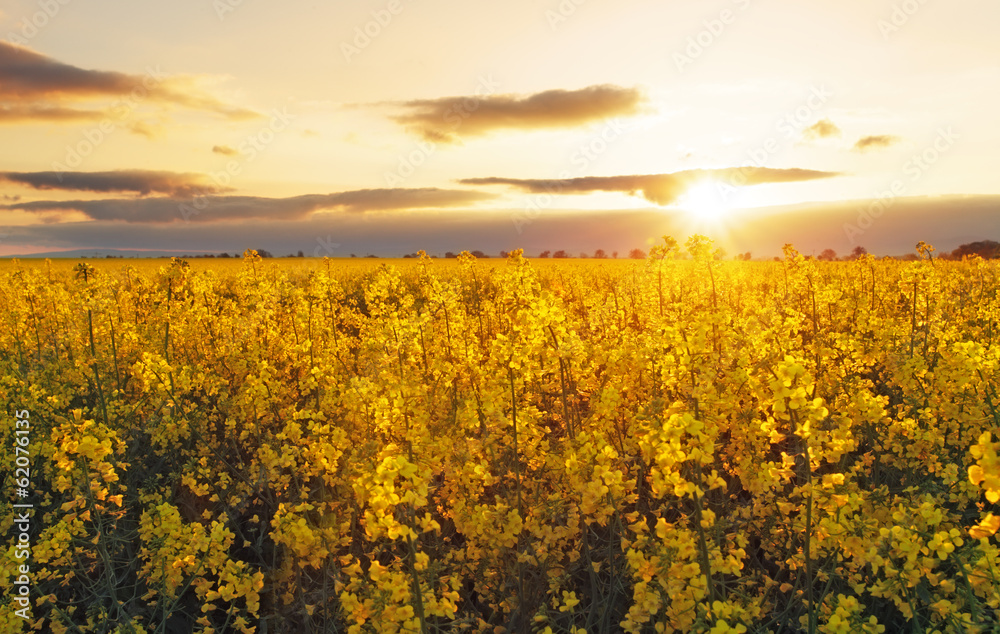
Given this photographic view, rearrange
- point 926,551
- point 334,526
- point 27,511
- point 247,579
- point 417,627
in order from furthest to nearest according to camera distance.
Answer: point 27,511, point 334,526, point 247,579, point 926,551, point 417,627

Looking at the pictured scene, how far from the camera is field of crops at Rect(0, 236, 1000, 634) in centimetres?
279

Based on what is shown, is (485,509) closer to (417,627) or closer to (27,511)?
(417,627)

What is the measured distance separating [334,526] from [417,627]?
1502 mm

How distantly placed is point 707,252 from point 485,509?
409 cm

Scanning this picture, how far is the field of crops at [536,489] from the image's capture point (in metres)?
2.79

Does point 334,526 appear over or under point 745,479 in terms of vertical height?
under

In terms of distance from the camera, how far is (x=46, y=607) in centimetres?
478

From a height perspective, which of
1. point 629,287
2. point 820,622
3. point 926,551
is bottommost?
point 820,622

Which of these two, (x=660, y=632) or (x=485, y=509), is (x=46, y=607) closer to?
(x=485, y=509)

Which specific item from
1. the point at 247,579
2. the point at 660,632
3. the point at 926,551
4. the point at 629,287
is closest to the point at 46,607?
the point at 247,579

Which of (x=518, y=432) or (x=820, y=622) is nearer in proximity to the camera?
(x=820, y=622)

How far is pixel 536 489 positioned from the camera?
406cm

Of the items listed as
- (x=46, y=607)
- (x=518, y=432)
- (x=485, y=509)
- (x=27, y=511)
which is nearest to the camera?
(x=485, y=509)

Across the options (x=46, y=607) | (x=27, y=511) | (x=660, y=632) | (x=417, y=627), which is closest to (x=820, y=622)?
(x=660, y=632)
